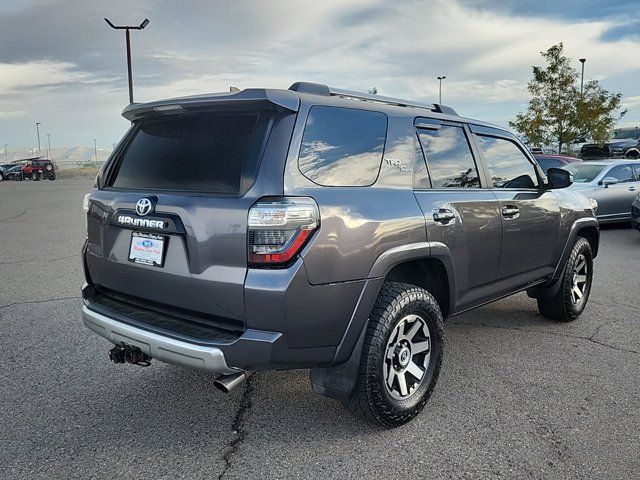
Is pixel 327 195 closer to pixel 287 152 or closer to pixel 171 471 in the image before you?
pixel 287 152

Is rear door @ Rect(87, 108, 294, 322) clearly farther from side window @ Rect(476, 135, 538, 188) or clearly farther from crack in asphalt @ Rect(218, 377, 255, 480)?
side window @ Rect(476, 135, 538, 188)

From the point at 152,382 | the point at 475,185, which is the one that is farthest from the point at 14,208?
the point at 475,185

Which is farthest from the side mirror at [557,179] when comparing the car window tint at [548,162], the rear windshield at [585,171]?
the car window tint at [548,162]

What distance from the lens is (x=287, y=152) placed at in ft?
8.86

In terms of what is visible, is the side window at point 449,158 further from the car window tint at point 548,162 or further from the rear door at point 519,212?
the car window tint at point 548,162

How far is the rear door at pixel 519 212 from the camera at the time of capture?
13.8 ft

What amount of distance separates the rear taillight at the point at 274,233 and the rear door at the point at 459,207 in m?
1.03

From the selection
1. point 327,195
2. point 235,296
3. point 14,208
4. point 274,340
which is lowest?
point 14,208

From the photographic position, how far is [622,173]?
11766 millimetres

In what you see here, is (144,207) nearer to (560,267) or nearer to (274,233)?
(274,233)

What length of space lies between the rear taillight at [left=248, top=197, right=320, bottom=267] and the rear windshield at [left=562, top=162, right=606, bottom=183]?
10.8 metres

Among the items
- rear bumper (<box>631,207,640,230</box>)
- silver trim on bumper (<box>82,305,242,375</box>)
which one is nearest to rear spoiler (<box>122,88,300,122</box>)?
silver trim on bumper (<box>82,305,242,375</box>)

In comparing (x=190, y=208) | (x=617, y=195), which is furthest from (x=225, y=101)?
(x=617, y=195)

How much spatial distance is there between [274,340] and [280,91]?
1232mm
